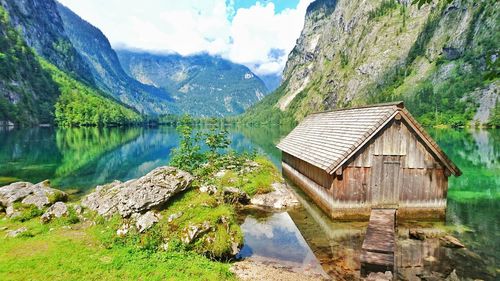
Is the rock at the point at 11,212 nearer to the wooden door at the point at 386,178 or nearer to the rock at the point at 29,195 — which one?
the rock at the point at 29,195

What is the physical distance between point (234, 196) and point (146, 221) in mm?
12133

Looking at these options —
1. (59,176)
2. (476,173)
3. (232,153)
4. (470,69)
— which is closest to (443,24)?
(470,69)

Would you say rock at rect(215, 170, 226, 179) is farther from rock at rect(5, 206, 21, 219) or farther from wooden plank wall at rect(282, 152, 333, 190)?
rock at rect(5, 206, 21, 219)

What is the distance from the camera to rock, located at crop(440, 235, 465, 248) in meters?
18.9

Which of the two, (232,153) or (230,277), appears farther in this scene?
(232,153)

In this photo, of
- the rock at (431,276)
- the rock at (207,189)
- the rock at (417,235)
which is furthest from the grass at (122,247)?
the rock at (417,235)

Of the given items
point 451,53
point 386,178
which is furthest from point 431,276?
point 451,53

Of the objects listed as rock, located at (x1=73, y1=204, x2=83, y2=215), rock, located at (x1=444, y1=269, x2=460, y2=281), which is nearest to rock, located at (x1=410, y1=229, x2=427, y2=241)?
rock, located at (x1=444, y1=269, x2=460, y2=281)

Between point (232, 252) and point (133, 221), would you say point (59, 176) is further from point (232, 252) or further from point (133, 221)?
point (232, 252)

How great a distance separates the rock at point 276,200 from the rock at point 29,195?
14623mm

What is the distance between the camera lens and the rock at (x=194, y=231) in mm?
15975

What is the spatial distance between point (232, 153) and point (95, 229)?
24.8 metres

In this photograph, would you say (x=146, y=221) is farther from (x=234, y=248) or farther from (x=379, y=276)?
(x=379, y=276)

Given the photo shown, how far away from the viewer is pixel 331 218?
77.0 feet
